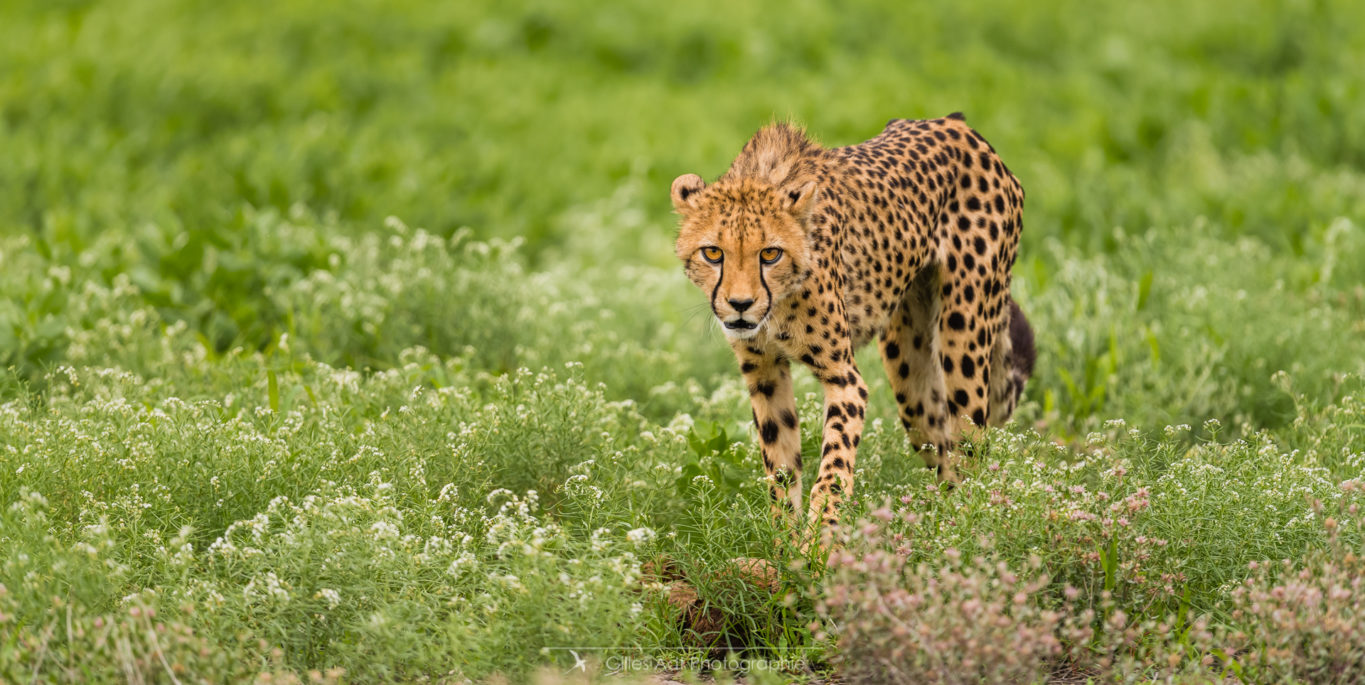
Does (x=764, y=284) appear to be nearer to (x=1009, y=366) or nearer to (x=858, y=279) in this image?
(x=858, y=279)

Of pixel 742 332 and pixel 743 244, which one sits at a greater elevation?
pixel 743 244

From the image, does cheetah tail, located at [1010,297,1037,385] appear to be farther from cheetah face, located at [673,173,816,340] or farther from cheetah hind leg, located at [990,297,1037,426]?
cheetah face, located at [673,173,816,340]

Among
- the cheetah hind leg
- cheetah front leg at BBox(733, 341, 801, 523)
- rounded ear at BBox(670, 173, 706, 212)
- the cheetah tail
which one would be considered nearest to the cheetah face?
rounded ear at BBox(670, 173, 706, 212)

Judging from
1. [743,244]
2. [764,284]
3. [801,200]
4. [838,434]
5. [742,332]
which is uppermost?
[801,200]

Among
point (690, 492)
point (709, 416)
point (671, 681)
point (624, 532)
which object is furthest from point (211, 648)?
point (709, 416)

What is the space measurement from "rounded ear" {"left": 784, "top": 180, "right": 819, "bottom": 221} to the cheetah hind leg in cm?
126

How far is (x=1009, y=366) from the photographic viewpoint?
→ 217 inches

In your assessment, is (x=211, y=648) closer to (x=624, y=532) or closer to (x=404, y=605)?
(x=404, y=605)

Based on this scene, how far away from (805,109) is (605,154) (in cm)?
181

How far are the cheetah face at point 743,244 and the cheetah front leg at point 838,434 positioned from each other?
14.1 inches

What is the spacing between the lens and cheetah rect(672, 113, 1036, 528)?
438 centimetres

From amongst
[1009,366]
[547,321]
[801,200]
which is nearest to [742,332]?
[801,200]

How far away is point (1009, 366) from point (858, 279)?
3.22 feet

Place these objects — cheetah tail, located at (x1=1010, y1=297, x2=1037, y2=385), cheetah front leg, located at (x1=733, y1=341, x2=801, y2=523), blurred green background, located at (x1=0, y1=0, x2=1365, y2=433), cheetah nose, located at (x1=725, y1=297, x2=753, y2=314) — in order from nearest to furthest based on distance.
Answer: cheetah nose, located at (x1=725, y1=297, x2=753, y2=314) → cheetah front leg, located at (x1=733, y1=341, x2=801, y2=523) → cheetah tail, located at (x1=1010, y1=297, x2=1037, y2=385) → blurred green background, located at (x1=0, y1=0, x2=1365, y2=433)
